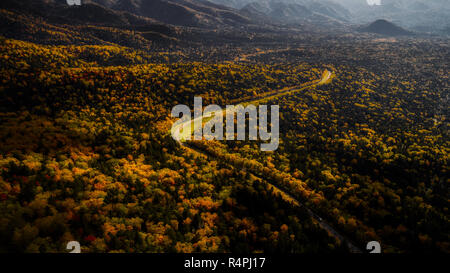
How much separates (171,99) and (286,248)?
10510 cm

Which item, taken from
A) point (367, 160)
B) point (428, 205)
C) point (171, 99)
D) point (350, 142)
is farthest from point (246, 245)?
point (171, 99)

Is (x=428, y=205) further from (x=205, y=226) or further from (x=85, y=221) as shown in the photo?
(x=85, y=221)

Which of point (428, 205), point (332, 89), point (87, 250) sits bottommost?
point (428, 205)

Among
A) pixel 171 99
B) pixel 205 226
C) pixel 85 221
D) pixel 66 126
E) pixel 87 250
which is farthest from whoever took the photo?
pixel 171 99

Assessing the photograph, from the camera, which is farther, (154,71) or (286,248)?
(154,71)

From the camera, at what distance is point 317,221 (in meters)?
58.7

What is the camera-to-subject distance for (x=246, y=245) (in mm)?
43906

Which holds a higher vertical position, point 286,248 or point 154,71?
point 154,71

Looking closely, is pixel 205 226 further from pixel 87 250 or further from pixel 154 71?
pixel 154 71

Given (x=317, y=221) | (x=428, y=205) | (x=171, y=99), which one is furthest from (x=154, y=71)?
(x=428, y=205)

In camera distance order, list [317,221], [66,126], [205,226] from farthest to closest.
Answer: [66,126]
[317,221]
[205,226]

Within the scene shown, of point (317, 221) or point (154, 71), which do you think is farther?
point (154, 71)
